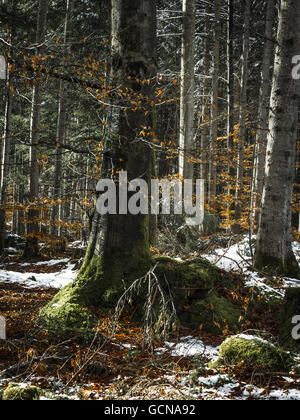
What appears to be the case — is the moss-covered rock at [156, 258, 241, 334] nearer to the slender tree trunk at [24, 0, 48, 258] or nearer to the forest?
the forest

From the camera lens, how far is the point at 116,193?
475 cm

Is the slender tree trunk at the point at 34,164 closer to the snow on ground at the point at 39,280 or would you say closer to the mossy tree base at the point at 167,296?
the snow on ground at the point at 39,280

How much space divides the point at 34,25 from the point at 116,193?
1375cm

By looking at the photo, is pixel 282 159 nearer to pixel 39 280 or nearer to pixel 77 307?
pixel 77 307

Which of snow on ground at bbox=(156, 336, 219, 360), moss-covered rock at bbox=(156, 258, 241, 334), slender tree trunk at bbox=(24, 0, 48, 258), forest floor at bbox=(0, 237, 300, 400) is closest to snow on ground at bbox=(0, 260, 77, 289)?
forest floor at bbox=(0, 237, 300, 400)

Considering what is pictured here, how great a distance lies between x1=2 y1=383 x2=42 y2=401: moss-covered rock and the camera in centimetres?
248

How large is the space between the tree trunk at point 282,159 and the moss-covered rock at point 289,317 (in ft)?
7.09

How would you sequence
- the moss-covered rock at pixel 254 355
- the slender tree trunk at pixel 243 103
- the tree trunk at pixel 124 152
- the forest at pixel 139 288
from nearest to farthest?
the forest at pixel 139 288 → the moss-covered rock at pixel 254 355 → the tree trunk at pixel 124 152 → the slender tree trunk at pixel 243 103

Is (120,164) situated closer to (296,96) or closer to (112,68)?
(112,68)

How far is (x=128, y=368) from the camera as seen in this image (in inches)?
129

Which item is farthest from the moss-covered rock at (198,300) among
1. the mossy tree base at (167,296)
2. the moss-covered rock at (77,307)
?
the moss-covered rock at (77,307)

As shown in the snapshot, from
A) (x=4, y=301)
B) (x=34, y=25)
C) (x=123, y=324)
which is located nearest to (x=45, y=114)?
(x=34, y=25)

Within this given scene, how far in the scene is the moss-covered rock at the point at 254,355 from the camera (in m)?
3.23

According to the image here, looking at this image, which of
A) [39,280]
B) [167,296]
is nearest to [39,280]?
[39,280]
